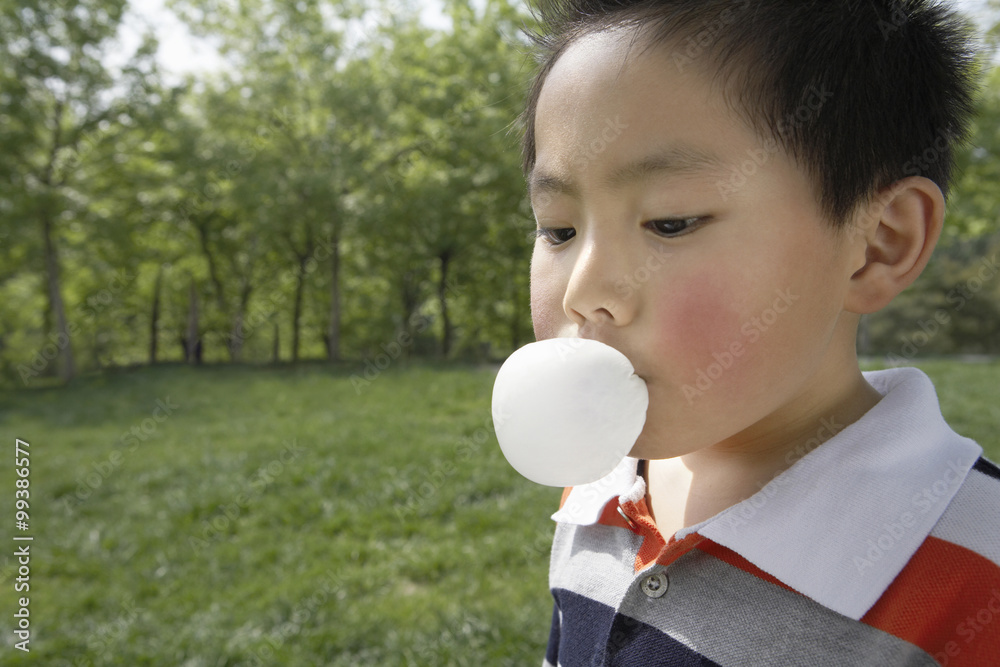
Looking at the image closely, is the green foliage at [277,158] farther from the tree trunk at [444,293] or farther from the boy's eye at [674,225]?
the boy's eye at [674,225]

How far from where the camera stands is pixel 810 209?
2.91 feet

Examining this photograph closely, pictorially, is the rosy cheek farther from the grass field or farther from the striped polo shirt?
the grass field

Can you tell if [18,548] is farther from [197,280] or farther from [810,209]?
[197,280]

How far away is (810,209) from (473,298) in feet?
66.5

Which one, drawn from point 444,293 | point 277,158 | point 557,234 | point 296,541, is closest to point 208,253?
point 277,158

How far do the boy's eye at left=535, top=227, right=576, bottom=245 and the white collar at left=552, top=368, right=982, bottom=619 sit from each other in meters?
0.47

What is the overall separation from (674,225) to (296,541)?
3.98 metres

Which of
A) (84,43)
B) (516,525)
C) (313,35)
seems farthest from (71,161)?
(516,525)

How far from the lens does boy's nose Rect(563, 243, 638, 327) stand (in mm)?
861

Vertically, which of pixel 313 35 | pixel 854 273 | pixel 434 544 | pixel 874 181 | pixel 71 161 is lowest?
pixel 434 544

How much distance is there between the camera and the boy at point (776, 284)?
2.79ft

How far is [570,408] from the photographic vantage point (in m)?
0.85

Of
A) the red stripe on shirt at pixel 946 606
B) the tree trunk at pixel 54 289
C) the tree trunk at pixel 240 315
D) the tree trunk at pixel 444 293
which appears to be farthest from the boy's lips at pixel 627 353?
the tree trunk at pixel 240 315

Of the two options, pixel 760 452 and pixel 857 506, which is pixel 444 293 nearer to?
pixel 760 452
